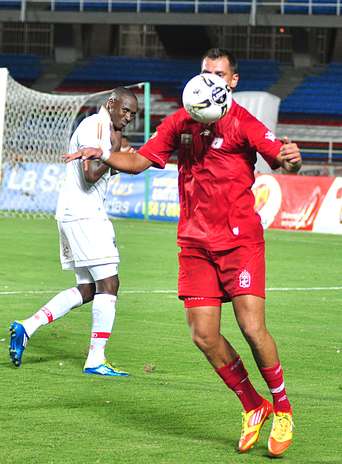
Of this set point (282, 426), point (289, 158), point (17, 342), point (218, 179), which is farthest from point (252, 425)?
point (17, 342)

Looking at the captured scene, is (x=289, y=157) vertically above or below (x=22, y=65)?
above

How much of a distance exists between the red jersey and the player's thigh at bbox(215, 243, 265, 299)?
54 mm

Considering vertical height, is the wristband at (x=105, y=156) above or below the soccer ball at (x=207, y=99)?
below

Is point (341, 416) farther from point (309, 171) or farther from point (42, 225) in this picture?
point (309, 171)

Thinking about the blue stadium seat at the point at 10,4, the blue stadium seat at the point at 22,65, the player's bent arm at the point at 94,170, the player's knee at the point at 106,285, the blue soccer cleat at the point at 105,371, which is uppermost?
the player's bent arm at the point at 94,170

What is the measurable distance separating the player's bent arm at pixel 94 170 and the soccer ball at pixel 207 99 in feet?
8.19

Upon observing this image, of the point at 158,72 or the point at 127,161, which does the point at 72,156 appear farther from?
the point at 158,72

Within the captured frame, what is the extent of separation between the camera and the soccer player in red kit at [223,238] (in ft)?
23.7

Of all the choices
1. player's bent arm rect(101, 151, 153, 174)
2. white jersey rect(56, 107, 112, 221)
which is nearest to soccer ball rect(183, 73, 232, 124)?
player's bent arm rect(101, 151, 153, 174)

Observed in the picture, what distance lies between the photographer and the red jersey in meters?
7.27

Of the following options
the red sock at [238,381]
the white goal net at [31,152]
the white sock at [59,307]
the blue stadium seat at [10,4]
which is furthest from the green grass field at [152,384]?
the blue stadium seat at [10,4]

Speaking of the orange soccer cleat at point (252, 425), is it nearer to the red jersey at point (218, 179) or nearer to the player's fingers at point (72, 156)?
the red jersey at point (218, 179)

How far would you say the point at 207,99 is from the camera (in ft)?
23.0

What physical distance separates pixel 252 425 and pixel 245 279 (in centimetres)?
82
